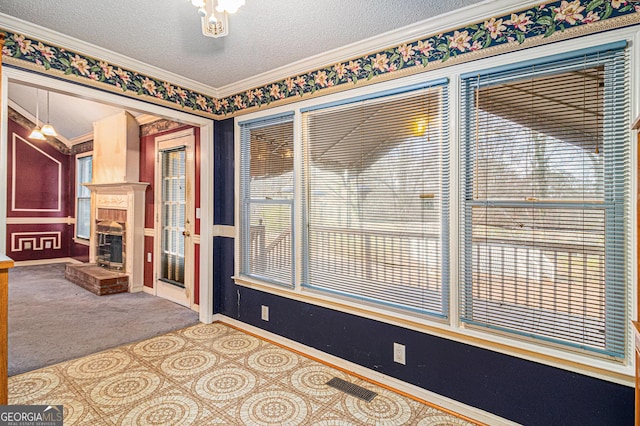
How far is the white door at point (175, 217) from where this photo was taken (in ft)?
13.6

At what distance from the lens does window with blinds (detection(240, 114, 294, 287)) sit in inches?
118

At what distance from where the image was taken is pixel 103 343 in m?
3.04

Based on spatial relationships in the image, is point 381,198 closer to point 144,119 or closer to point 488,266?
point 488,266

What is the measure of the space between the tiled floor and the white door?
1445 millimetres

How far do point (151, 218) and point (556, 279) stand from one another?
16.0ft

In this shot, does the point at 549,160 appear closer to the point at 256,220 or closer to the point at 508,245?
the point at 508,245

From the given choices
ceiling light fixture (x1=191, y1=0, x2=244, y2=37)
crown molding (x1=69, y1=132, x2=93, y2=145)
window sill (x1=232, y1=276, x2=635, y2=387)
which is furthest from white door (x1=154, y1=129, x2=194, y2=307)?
ceiling light fixture (x1=191, y1=0, x2=244, y2=37)

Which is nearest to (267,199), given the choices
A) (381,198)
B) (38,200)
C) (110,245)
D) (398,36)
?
(381,198)

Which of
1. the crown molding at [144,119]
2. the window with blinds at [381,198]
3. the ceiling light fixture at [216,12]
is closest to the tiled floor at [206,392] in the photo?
the window with blinds at [381,198]

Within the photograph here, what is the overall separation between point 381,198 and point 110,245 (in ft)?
15.9

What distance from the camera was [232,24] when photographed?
2180mm

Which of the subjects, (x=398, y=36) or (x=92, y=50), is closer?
(x=398, y=36)

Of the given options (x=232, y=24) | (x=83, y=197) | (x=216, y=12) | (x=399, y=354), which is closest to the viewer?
(x=216, y=12)

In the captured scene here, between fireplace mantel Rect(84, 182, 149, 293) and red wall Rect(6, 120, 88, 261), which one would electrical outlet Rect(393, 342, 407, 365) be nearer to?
fireplace mantel Rect(84, 182, 149, 293)
